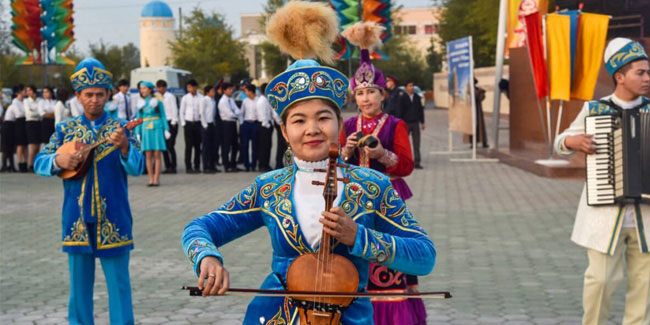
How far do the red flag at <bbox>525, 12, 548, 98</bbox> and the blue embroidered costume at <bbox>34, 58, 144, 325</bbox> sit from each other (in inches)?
517

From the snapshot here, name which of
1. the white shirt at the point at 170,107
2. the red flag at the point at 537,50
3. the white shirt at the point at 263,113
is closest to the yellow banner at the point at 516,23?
the red flag at the point at 537,50

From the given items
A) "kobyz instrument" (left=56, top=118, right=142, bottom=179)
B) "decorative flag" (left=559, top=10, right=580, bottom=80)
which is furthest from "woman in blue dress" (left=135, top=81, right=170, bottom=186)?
"kobyz instrument" (left=56, top=118, right=142, bottom=179)

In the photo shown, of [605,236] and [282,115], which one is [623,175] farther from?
[282,115]

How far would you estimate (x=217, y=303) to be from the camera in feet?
27.1

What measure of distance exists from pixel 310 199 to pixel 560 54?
A: 49.3 ft

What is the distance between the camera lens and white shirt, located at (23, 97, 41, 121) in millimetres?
22062

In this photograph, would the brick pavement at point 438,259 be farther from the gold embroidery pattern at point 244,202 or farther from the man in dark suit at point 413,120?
the gold embroidery pattern at point 244,202

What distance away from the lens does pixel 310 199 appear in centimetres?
357

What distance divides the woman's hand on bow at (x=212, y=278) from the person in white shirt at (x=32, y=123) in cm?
1969

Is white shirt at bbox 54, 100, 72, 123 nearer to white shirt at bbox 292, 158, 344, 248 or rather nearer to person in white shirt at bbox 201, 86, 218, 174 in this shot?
person in white shirt at bbox 201, 86, 218, 174

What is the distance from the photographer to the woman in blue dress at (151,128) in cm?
1831

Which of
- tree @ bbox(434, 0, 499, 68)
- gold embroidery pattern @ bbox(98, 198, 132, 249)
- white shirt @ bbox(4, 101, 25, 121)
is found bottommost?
gold embroidery pattern @ bbox(98, 198, 132, 249)

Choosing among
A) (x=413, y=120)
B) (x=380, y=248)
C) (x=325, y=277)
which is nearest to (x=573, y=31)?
(x=413, y=120)

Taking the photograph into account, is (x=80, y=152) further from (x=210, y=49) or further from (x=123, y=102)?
(x=210, y=49)
